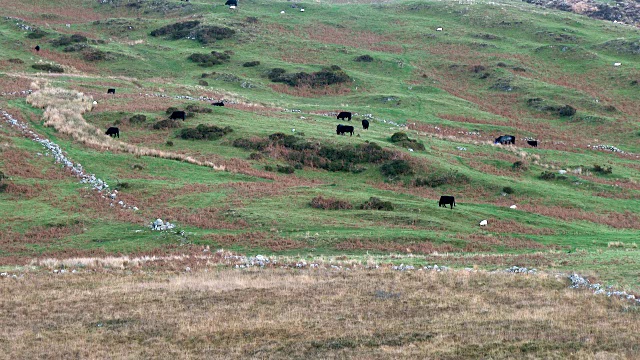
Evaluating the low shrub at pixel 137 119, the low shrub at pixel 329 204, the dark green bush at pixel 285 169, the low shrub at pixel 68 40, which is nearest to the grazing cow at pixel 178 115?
the low shrub at pixel 137 119

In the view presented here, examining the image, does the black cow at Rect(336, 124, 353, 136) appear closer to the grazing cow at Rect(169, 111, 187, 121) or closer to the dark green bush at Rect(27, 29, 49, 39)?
the grazing cow at Rect(169, 111, 187, 121)

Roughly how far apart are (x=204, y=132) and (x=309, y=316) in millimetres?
36862

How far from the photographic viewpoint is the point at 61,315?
22.5 meters

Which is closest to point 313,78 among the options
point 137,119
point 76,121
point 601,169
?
point 137,119

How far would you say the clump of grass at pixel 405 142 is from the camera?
57.2m

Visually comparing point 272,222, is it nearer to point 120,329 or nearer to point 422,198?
point 422,198

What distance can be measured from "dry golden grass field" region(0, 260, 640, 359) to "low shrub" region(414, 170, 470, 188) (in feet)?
72.3

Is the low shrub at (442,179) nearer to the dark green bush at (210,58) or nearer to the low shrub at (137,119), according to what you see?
the low shrub at (137,119)

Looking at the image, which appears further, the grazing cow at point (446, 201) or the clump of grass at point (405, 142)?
the clump of grass at point (405, 142)

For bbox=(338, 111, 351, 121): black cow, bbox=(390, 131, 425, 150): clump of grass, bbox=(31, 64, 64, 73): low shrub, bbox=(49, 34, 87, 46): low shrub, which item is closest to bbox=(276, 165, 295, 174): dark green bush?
bbox=(390, 131, 425, 150): clump of grass

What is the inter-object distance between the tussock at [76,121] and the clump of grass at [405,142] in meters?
16.5

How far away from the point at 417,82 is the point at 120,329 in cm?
7571

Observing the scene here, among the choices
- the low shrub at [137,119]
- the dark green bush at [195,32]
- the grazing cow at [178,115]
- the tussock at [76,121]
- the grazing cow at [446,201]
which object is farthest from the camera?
the dark green bush at [195,32]

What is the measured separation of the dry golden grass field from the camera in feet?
61.9
